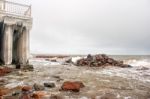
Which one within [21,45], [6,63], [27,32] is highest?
[27,32]

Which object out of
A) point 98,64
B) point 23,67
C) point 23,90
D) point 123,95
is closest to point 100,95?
point 123,95

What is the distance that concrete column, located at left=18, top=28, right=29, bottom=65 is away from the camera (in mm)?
20156

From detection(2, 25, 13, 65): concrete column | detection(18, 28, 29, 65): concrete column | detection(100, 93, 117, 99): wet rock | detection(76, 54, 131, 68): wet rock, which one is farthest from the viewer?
detection(76, 54, 131, 68): wet rock

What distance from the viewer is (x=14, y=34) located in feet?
69.0

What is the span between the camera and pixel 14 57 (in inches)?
824

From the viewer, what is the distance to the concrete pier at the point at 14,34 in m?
18.4

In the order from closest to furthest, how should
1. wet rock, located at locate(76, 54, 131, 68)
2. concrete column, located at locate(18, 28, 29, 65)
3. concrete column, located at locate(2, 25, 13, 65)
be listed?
concrete column, located at locate(2, 25, 13, 65) < concrete column, located at locate(18, 28, 29, 65) < wet rock, located at locate(76, 54, 131, 68)

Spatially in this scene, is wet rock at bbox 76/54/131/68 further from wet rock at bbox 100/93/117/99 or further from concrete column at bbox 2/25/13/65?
wet rock at bbox 100/93/117/99

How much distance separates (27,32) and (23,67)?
3.39 metres

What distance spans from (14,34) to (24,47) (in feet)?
6.34

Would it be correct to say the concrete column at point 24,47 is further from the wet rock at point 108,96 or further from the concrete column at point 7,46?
the wet rock at point 108,96

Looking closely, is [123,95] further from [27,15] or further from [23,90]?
[27,15]

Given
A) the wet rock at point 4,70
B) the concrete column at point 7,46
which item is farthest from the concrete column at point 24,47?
the wet rock at point 4,70

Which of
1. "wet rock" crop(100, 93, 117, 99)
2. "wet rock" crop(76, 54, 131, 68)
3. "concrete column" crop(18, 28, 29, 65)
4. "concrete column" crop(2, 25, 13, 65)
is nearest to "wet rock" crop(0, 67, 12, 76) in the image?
"concrete column" crop(2, 25, 13, 65)
